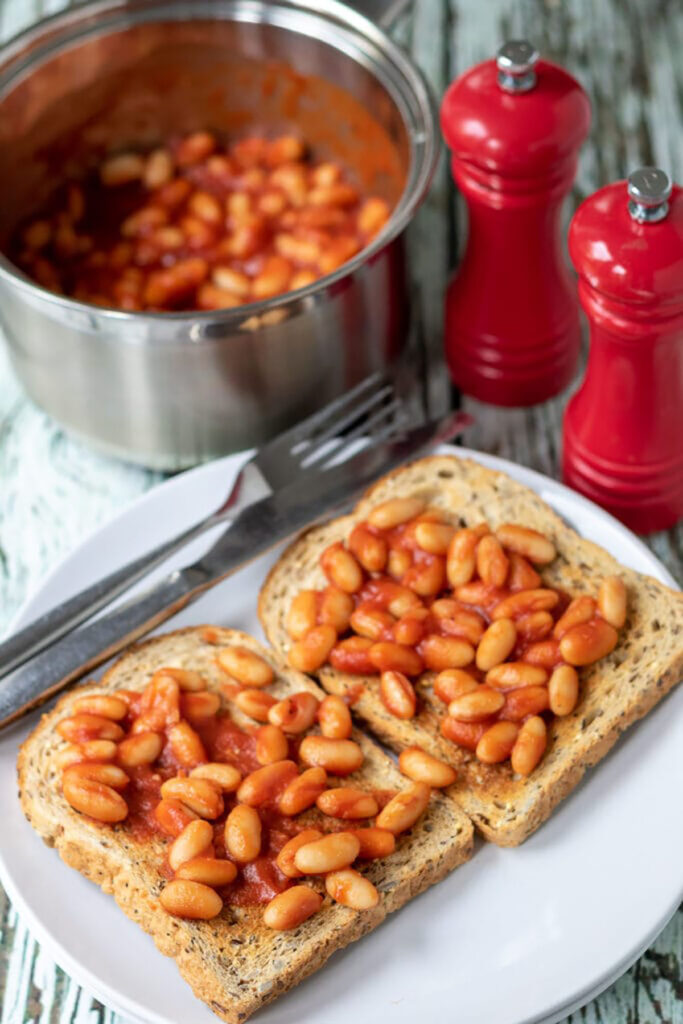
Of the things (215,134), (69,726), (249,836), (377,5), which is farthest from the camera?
(215,134)

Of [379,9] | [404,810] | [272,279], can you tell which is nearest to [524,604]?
[404,810]

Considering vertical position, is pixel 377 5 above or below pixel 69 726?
above

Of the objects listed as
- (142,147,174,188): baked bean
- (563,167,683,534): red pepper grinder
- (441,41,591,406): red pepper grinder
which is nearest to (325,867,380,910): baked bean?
(563,167,683,534): red pepper grinder

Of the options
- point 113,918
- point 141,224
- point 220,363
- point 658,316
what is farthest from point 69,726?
point 141,224

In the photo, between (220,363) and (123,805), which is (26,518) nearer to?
(220,363)

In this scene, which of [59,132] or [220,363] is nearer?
[220,363]

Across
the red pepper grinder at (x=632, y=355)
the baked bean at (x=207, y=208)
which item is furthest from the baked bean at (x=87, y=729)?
the baked bean at (x=207, y=208)

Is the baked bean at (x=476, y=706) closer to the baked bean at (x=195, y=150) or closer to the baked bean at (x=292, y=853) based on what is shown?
the baked bean at (x=292, y=853)
